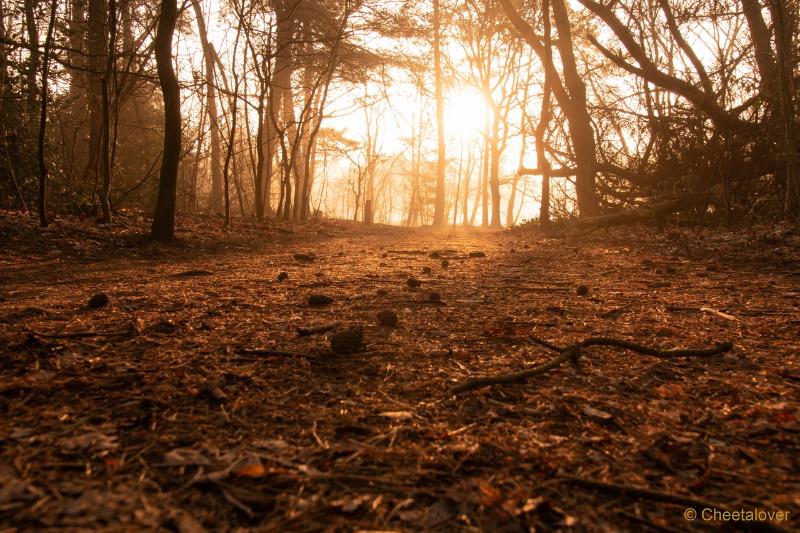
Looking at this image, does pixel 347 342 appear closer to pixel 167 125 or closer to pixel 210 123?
pixel 167 125

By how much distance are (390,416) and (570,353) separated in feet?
3.00

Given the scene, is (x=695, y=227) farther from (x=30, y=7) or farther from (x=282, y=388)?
(x=30, y=7)

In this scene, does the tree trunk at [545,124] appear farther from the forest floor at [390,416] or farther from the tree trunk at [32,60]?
the tree trunk at [32,60]

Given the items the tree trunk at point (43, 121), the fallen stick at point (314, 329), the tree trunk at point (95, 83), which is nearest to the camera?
the fallen stick at point (314, 329)

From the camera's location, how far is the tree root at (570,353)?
1.64 m

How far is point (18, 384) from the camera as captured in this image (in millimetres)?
1503

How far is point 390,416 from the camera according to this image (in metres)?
1.42

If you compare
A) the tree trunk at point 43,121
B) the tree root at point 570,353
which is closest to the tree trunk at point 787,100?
the tree root at point 570,353

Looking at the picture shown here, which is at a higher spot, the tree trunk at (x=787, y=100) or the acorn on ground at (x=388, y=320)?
the tree trunk at (x=787, y=100)

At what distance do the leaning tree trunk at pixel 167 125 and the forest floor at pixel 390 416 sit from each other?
138 inches

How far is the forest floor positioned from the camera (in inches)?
38.6

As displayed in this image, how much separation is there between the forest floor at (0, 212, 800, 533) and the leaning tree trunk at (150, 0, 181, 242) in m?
3.51

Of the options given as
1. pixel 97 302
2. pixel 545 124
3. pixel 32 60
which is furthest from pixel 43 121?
pixel 545 124

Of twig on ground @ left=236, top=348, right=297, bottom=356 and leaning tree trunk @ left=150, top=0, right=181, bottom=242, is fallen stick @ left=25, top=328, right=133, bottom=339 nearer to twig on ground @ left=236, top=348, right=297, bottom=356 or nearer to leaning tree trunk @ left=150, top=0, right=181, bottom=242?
twig on ground @ left=236, top=348, right=297, bottom=356
